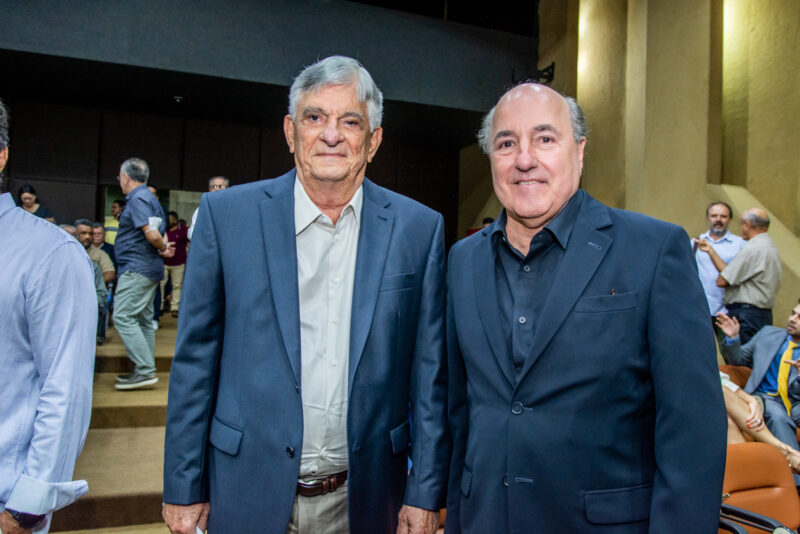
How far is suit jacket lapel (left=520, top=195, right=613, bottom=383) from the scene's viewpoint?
1.08 metres

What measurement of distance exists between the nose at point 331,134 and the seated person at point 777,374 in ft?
8.96

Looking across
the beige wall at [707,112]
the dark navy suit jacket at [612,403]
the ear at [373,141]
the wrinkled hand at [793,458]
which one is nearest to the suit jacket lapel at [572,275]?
the dark navy suit jacket at [612,403]

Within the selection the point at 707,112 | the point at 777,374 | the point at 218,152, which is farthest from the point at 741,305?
the point at 218,152

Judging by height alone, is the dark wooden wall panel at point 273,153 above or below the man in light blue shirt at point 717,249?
above

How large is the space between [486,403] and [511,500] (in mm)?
186

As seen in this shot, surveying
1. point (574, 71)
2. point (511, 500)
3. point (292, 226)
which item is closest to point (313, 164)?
point (292, 226)

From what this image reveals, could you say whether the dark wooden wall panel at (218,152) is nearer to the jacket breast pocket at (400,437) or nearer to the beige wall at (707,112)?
the beige wall at (707,112)

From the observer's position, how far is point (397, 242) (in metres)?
1.35

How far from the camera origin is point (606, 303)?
3.51 ft

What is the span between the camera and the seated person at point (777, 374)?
2.92 m

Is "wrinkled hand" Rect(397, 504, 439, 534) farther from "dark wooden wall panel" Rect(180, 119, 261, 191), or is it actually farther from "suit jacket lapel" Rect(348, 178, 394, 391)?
"dark wooden wall panel" Rect(180, 119, 261, 191)

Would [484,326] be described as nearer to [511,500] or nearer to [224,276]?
[511,500]

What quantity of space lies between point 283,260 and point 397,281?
261 millimetres

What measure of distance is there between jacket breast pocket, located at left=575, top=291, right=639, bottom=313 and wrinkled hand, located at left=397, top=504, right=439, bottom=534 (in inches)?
22.6
